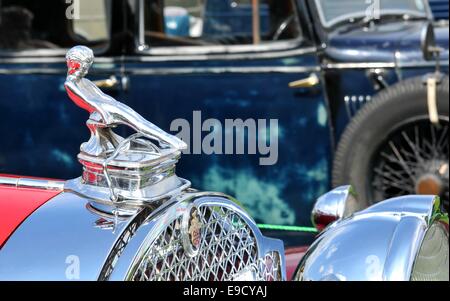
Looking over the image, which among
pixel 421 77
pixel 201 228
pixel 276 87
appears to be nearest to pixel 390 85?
pixel 421 77

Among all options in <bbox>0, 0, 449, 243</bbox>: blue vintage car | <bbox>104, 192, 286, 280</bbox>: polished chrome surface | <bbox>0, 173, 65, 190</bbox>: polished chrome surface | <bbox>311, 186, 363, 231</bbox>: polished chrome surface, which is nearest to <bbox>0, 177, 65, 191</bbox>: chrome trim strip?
<bbox>0, 173, 65, 190</bbox>: polished chrome surface

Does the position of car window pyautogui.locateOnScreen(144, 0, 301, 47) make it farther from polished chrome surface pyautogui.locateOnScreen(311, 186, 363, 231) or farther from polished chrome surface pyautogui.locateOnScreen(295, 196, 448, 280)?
polished chrome surface pyautogui.locateOnScreen(295, 196, 448, 280)

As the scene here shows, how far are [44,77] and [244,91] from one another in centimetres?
86

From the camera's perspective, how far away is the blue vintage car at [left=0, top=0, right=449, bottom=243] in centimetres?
329

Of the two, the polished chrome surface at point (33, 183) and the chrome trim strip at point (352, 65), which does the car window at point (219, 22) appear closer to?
the chrome trim strip at point (352, 65)

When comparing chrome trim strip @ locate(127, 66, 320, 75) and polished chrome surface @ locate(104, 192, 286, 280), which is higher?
chrome trim strip @ locate(127, 66, 320, 75)

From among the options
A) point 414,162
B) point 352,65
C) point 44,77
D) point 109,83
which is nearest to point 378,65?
point 352,65

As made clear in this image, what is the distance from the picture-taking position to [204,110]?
3377 mm

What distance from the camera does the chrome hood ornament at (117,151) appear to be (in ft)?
4.86

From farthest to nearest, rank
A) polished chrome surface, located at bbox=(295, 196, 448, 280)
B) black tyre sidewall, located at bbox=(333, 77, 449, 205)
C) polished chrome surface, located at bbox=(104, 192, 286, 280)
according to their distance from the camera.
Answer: black tyre sidewall, located at bbox=(333, 77, 449, 205) → polished chrome surface, located at bbox=(295, 196, 448, 280) → polished chrome surface, located at bbox=(104, 192, 286, 280)

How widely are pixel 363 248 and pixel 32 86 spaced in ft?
6.84

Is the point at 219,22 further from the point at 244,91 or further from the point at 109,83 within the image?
the point at 109,83

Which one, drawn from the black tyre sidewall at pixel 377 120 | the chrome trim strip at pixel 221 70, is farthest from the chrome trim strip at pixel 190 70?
the black tyre sidewall at pixel 377 120

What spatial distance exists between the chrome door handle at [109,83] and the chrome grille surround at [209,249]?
1.64m
